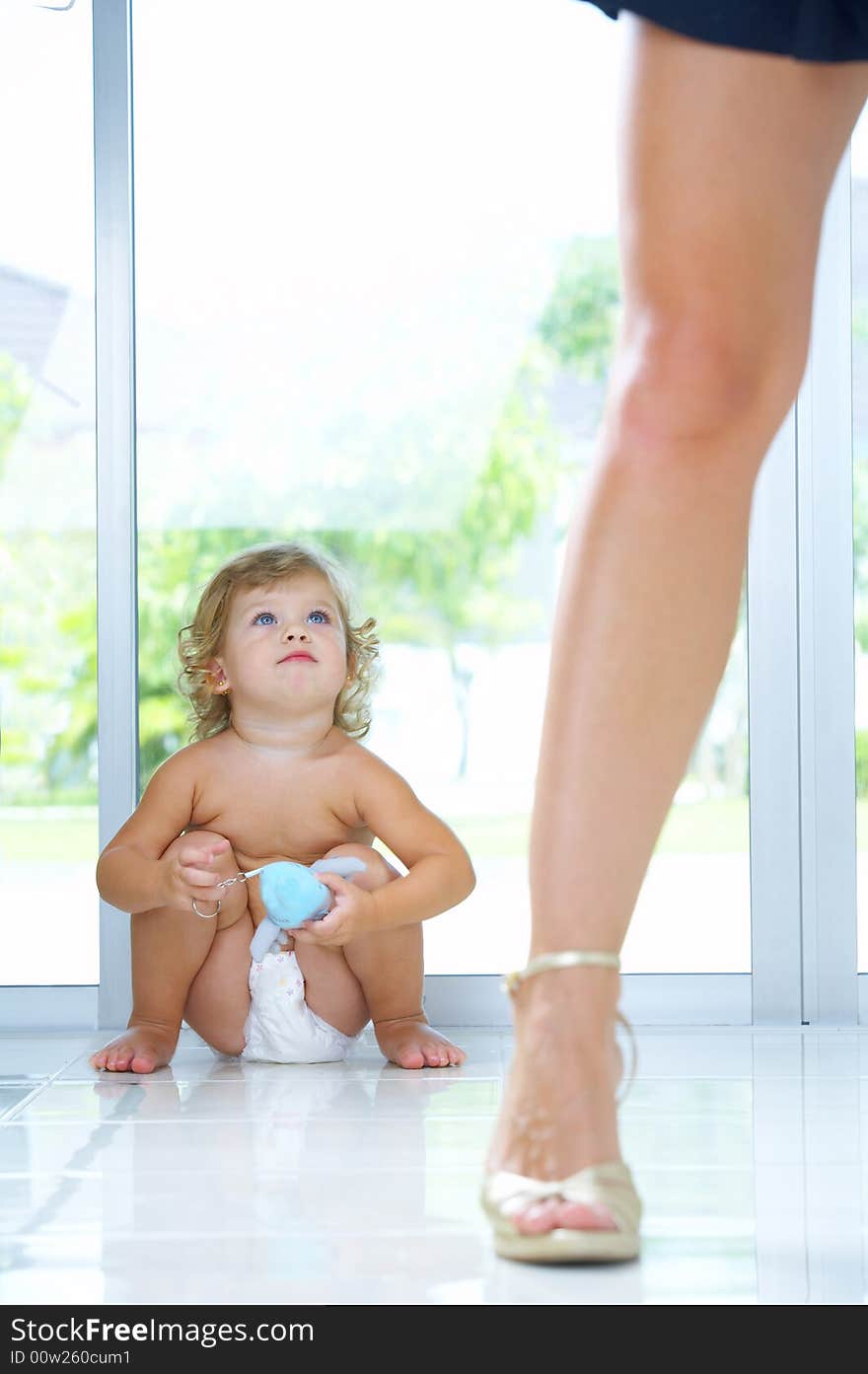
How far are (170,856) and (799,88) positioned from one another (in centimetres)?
103

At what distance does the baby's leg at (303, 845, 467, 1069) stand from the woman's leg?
743 millimetres

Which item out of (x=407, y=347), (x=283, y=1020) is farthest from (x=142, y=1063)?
(x=407, y=347)

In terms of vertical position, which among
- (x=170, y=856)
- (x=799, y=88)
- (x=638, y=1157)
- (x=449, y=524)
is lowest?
(x=638, y=1157)

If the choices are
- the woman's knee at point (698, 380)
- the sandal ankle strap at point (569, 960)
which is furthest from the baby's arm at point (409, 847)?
the woman's knee at point (698, 380)

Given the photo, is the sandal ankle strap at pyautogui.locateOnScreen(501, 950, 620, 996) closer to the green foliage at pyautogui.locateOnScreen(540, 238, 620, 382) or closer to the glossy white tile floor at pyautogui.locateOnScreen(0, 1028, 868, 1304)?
the glossy white tile floor at pyautogui.locateOnScreen(0, 1028, 868, 1304)

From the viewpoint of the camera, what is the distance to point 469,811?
206cm

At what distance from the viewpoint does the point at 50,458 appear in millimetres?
2039

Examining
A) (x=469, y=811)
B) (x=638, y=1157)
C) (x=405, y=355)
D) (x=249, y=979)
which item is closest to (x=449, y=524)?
(x=405, y=355)

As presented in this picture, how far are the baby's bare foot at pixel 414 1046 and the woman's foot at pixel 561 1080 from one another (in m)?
0.71

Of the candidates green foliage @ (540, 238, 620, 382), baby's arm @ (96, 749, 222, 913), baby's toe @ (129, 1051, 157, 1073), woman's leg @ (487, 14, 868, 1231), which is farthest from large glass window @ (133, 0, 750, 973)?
woman's leg @ (487, 14, 868, 1231)

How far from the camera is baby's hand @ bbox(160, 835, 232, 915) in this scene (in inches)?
61.9

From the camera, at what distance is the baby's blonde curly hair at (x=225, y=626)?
188 cm

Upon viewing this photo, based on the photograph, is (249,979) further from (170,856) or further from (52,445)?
(52,445)

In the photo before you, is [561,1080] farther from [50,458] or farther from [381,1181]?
[50,458]
